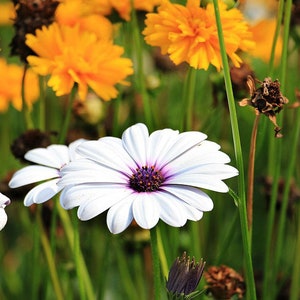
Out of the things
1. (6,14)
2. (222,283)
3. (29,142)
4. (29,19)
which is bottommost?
(222,283)

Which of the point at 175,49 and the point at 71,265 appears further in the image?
the point at 71,265

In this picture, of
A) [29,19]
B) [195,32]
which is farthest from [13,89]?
[195,32]

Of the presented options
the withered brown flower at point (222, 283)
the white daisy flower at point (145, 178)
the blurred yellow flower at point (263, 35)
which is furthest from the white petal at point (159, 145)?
the blurred yellow flower at point (263, 35)

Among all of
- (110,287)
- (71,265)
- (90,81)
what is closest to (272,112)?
(90,81)

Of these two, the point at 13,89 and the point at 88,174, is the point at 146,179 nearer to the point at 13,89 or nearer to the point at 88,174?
the point at 88,174

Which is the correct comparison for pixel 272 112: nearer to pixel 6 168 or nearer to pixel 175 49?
pixel 175 49

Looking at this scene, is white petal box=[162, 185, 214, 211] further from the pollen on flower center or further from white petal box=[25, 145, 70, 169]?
white petal box=[25, 145, 70, 169]

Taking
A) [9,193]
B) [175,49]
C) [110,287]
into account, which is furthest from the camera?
[110,287]
